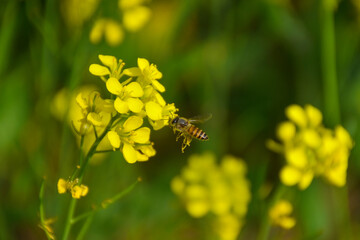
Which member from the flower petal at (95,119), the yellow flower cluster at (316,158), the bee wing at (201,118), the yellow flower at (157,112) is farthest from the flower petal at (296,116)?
the flower petal at (95,119)

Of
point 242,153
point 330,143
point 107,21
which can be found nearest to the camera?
point 330,143

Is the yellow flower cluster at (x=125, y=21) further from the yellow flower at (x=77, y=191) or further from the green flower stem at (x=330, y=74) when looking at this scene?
the yellow flower at (x=77, y=191)

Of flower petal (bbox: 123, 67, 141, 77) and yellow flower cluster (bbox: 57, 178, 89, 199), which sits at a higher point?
flower petal (bbox: 123, 67, 141, 77)

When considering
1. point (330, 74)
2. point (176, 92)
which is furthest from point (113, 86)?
point (176, 92)

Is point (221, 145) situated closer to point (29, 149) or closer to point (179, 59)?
point (179, 59)

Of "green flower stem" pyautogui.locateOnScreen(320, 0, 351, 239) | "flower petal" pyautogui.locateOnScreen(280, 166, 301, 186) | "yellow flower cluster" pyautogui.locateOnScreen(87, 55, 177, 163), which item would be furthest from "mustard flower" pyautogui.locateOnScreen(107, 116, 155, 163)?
"green flower stem" pyautogui.locateOnScreen(320, 0, 351, 239)

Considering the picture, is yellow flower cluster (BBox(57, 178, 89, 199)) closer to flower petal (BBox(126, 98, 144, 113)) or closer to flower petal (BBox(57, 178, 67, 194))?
flower petal (BBox(57, 178, 67, 194))

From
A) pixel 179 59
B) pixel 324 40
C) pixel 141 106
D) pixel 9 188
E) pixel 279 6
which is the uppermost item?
pixel 279 6

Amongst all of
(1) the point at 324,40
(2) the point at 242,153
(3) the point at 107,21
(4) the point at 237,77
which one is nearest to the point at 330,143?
(1) the point at 324,40
